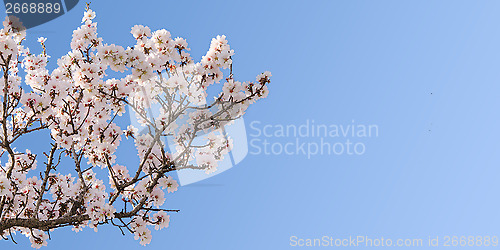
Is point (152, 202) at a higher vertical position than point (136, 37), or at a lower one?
lower

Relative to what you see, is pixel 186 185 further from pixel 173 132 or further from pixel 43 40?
pixel 43 40

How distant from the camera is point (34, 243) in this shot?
848cm

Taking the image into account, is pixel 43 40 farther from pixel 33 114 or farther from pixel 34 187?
pixel 34 187

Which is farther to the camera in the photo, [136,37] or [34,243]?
[34,243]

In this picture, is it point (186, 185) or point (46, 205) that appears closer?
point (186, 185)

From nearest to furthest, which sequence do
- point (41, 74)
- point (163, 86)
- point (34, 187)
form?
point (163, 86) < point (41, 74) < point (34, 187)

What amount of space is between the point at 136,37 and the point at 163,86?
0.95 metres

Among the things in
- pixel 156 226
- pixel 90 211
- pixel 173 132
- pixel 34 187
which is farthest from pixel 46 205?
pixel 173 132

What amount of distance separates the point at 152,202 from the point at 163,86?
1.91 m

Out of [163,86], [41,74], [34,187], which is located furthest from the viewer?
[34,187]

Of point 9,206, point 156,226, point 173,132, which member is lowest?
point 156,226

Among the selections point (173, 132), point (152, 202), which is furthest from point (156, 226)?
point (173, 132)

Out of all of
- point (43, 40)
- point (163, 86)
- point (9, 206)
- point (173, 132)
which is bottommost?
point (9, 206)

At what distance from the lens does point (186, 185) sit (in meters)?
7.46
